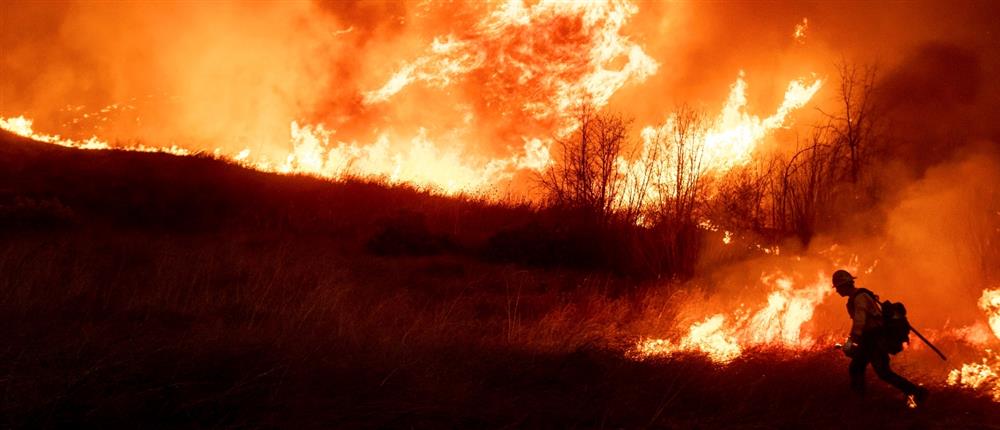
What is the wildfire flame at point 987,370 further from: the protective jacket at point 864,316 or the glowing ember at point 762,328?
the protective jacket at point 864,316

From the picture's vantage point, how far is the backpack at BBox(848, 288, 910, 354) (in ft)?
22.8

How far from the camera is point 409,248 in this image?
54.1 feet

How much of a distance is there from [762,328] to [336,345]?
312 inches

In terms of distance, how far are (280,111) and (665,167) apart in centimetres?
1901

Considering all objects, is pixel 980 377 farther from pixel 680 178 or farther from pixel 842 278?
pixel 680 178

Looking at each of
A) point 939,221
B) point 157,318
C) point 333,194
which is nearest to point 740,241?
point 939,221

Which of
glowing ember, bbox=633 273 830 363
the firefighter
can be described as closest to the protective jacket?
the firefighter

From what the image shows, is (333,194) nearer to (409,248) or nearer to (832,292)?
(409,248)

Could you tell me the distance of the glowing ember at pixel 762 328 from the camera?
33.6 ft

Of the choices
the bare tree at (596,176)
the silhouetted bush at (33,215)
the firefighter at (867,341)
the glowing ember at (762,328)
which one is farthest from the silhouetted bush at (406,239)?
the firefighter at (867,341)

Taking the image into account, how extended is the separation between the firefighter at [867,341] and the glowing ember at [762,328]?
99.3 inches

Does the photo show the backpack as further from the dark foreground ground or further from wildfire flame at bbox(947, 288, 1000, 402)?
wildfire flame at bbox(947, 288, 1000, 402)

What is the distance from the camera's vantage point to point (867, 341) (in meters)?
7.17

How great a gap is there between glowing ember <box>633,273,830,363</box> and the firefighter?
2.52 meters
